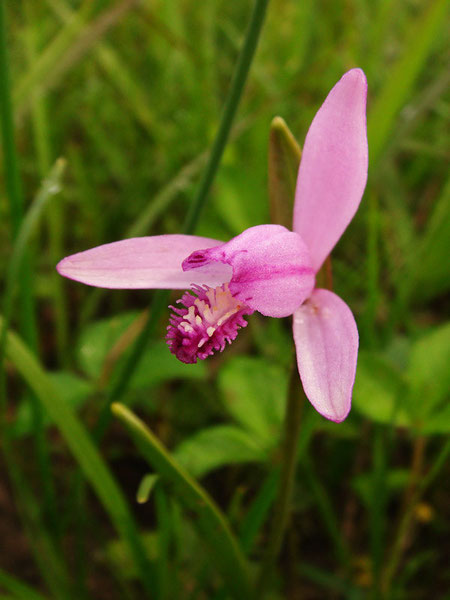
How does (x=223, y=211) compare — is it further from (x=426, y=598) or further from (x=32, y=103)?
(x=426, y=598)

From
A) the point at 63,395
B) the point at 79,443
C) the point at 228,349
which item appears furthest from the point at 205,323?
the point at 228,349

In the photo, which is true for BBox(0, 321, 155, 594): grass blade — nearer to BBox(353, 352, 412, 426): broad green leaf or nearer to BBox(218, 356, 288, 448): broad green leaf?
BBox(218, 356, 288, 448): broad green leaf

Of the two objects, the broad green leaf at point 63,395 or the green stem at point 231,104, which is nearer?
the green stem at point 231,104

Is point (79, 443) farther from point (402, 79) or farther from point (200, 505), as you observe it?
point (402, 79)

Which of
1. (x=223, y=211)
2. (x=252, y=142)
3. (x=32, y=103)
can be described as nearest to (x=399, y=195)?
(x=252, y=142)

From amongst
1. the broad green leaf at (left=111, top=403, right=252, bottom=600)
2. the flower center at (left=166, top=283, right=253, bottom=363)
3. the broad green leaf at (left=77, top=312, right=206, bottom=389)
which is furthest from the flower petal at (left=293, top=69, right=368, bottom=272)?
the broad green leaf at (left=77, top=312, right=206, bottom=389)

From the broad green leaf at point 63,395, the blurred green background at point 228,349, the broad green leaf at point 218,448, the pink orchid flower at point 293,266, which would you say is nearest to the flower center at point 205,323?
the pink orchid flower at point 293,266

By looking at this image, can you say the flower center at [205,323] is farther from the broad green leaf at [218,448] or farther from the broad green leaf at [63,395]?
the broad green leaf at [63,395]
